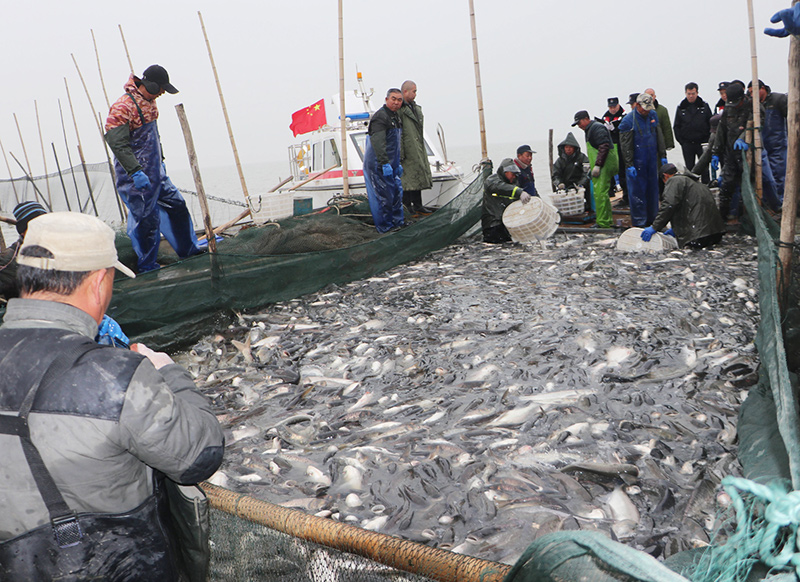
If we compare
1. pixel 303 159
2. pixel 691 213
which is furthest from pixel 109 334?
pixel 303 159

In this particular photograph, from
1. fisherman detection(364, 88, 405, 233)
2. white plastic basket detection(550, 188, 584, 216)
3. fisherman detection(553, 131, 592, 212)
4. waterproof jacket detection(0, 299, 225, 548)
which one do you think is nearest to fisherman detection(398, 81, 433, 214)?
fisherman detection(364, 88, 405, 233)

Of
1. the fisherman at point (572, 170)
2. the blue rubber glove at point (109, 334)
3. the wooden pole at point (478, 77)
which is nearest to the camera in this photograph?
the blue rubber glove at point (109, 334)

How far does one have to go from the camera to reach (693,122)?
39.9 ft

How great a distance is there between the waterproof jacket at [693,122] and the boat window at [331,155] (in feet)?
22.7

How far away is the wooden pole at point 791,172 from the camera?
4.48 metres

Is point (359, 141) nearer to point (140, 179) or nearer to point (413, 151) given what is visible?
point (413, 151)

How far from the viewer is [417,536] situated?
3.12 meters

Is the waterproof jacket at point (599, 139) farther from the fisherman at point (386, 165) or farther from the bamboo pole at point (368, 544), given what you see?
the bamboo pole at point (368, 544)

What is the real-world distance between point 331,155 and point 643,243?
23.9 ft

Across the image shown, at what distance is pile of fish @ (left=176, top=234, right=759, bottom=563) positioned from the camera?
325 centimetres

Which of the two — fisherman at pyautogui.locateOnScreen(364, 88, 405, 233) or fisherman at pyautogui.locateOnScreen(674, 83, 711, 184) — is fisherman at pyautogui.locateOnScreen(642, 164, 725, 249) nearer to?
fisherman at pyautogui.locateOnScreen(674, 83, 711, 184)

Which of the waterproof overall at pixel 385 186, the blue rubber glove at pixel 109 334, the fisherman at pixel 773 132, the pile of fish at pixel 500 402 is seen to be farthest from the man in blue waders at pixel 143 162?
the fisherman at pixel 773 132

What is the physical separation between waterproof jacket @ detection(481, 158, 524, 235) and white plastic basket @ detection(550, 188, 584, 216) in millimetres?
1491

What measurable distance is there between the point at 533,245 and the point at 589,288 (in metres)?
2.76
